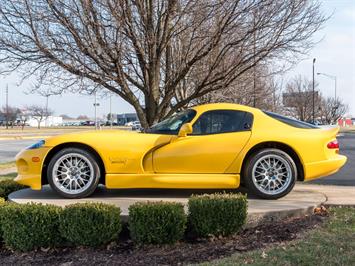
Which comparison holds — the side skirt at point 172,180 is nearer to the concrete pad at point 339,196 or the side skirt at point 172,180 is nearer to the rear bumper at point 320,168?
the rear bumper at point 320,168

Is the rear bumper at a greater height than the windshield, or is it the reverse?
the windshield

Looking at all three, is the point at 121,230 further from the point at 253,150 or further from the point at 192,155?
the point at 253,150

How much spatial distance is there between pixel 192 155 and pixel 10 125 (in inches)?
4109

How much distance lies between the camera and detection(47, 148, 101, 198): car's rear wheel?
21.3 ft

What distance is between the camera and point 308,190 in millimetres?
7648

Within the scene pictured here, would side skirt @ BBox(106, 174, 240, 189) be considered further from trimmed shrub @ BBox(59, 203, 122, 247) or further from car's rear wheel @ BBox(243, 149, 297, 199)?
trimmed shrub @ BBox(59, 203, 122, 247)

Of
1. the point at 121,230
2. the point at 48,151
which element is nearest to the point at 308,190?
the point at 121,230

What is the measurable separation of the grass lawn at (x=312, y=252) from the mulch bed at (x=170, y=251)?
0.68 feet

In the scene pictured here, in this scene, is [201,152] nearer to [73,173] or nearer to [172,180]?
[172,180]

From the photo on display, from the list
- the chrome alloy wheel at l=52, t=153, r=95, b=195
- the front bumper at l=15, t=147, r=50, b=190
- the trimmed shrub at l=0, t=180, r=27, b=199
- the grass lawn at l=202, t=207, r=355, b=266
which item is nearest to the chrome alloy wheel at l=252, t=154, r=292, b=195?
the grass lawn at l=202, t=207, r=355, b=266

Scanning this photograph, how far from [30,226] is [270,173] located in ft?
10.3

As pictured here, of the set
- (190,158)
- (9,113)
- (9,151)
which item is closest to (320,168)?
(190,158)

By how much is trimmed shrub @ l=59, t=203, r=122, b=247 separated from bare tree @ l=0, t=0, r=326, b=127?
4036 millimetres

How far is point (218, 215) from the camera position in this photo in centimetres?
534
